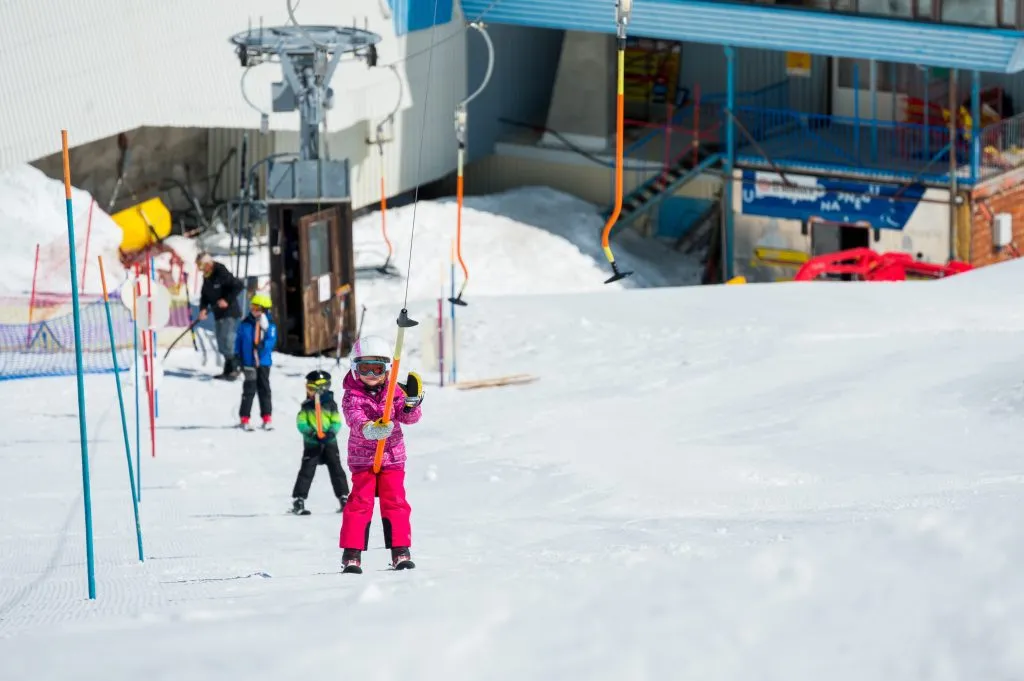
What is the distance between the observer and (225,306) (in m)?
19.1

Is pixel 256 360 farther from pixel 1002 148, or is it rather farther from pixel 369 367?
pixel 1002 148

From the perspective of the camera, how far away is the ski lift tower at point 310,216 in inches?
799

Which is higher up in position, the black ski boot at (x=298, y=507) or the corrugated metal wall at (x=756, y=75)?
the corrugated metal wall at (x=756, y=75)

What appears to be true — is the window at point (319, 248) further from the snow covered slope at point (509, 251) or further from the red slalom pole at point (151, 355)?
the red slalom pole at point (151, 355)

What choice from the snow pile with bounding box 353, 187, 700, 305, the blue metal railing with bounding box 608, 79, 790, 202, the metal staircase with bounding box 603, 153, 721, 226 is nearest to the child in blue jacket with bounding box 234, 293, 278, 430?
the snow pile with bounding box 353, 187, 700, 305

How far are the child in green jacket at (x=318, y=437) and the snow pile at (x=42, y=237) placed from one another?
8.97 m

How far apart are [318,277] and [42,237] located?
4406 mm

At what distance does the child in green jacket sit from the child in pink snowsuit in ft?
9.61

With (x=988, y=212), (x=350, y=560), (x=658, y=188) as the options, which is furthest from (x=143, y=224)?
(x=350, y=560)

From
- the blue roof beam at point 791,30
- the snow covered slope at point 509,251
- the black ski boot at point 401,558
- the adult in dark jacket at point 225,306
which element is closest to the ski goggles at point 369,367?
the black ski boot at point 401,558

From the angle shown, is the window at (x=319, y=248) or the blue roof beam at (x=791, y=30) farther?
the blue roof beam at (x=791, y=30)

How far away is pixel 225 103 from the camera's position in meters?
24.8

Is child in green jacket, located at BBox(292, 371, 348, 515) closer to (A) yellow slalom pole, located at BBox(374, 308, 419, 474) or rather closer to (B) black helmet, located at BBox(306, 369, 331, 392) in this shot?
(B) black helmet, located at BBox(306, 369, 331, 392)

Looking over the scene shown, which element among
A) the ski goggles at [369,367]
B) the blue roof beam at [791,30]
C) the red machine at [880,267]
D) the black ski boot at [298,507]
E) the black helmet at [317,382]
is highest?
the blue roof beam at [791,30]
